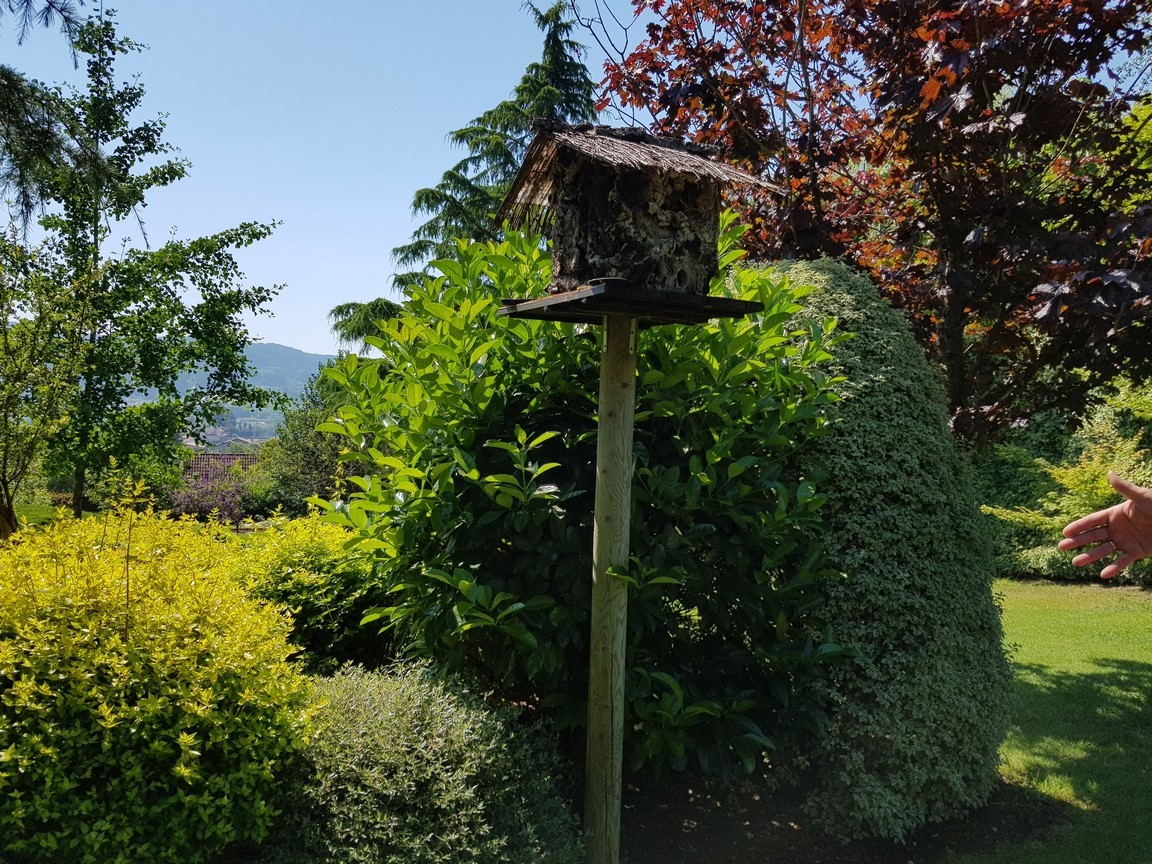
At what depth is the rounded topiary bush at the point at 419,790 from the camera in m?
2.54

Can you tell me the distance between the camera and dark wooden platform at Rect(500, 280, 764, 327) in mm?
2699

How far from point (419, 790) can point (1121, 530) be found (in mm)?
2591

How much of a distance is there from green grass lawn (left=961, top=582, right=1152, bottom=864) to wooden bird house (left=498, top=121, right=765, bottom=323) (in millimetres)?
2846

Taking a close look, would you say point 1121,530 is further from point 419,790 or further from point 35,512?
point 35,512

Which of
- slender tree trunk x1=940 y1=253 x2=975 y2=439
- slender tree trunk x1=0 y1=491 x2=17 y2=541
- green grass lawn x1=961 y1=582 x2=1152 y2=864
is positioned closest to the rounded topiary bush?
green grass lawn x1=961 y1=582 x2=1152 y2=864

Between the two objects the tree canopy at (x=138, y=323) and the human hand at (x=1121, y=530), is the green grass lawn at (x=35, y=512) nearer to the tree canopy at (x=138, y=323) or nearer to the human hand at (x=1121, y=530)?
the tree canopy at (x=138, y=323)

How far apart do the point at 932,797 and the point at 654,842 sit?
1238 millimetres

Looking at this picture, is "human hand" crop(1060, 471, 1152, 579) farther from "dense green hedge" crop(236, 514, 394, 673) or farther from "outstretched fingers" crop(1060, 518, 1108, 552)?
"dense green hedge" crop(236, 514, 394, 673)

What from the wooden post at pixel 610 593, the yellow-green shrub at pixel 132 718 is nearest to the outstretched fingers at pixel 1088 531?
the wooden post at pixel 610 593

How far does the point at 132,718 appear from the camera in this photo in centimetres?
262

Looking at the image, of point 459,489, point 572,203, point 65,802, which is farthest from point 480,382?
point 65,802

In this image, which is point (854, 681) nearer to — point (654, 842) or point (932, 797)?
point (932, 797)

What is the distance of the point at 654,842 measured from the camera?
3.54 m

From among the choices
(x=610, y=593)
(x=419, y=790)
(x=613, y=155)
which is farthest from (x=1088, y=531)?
(x=419, y=790)
